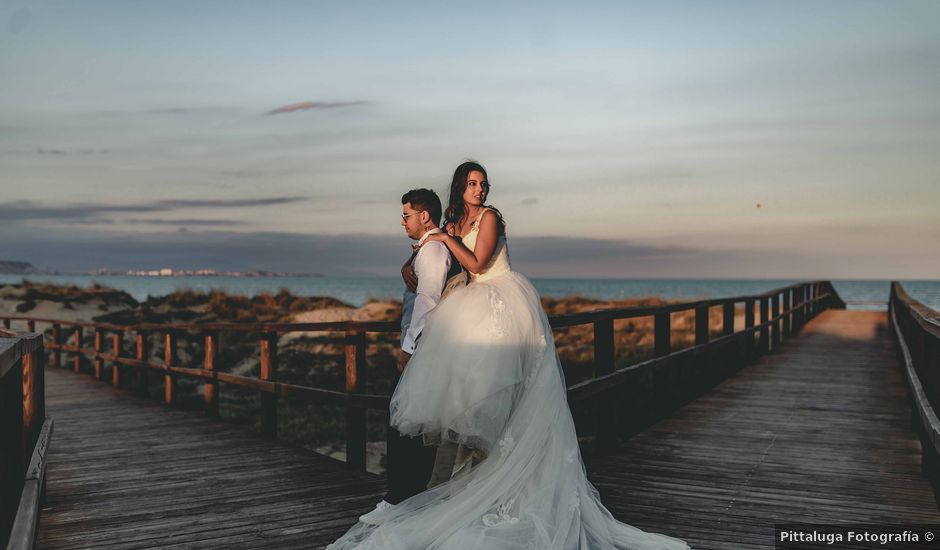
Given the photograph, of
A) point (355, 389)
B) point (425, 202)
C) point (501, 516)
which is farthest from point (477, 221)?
point (355, 389)

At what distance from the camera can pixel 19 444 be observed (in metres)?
3.66

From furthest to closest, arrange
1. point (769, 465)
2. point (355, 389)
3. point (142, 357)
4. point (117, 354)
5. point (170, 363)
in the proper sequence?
point (117, 354), point (142, 357), point (170, 363), point (355, 389), point (769, 465)

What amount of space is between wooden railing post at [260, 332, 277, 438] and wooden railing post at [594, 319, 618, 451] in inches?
118

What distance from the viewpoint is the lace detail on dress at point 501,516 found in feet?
12.0

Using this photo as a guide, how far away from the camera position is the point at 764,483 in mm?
5230

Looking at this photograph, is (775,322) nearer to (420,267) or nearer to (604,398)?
(604,398)

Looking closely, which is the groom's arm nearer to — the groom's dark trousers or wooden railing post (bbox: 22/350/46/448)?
the groom's dark trousers

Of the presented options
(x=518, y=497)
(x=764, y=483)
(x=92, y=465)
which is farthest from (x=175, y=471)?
(x=764, y=483)

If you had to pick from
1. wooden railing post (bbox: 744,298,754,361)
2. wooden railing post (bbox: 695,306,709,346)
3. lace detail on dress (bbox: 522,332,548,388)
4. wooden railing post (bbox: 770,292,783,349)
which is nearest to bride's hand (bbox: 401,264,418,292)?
lace detail on dress (bbox: 522,332,548,388)

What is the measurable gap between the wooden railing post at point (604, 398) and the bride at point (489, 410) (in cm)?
209

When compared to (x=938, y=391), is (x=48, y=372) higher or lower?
lower

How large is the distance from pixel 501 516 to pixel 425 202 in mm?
1568

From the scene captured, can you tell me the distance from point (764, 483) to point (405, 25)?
10141mm

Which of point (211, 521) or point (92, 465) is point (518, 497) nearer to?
point (211, 521)
